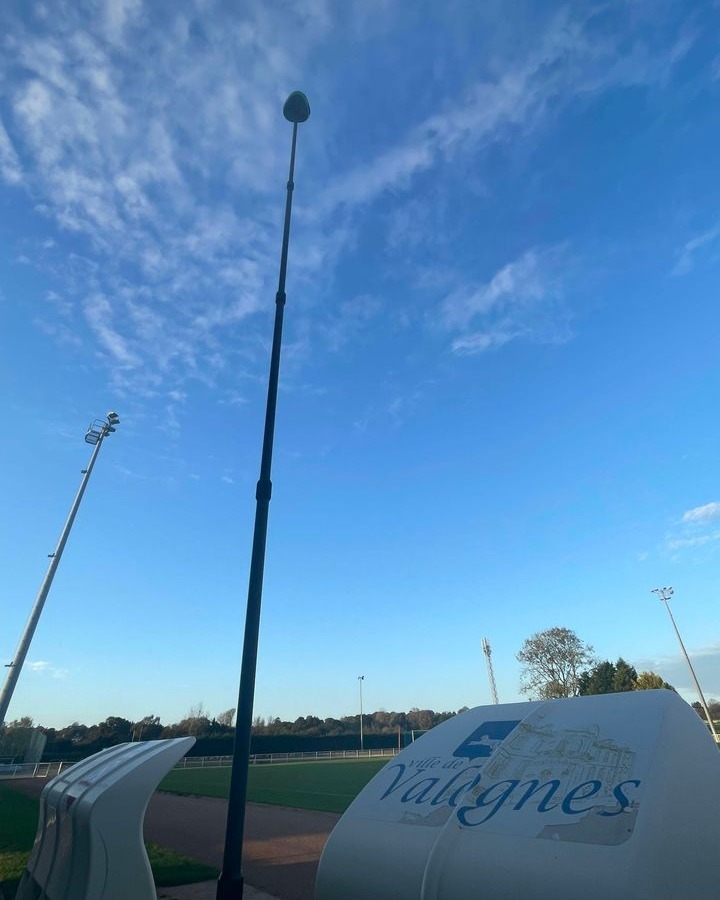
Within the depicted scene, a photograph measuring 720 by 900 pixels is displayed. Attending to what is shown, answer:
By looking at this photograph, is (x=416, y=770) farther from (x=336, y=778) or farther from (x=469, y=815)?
(x=336, y=778)

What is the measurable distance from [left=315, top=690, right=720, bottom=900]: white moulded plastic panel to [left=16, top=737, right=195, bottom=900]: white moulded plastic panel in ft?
6.49

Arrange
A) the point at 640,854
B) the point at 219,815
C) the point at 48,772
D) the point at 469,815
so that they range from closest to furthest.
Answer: the point at 640,854 → the point at 469,815 → the point at 219,815 → the point at 48,772

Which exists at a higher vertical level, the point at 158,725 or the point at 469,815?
the point at 158,725

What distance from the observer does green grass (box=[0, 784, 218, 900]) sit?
A: 343 inches

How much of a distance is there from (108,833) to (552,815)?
414 centimetres

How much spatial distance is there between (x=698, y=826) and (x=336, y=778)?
107 ft

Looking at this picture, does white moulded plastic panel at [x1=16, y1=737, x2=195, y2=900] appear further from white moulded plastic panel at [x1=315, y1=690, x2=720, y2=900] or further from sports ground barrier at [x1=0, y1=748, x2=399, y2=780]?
sports ground barrier at [x1=0, y1=748, x2=399, y2=780]

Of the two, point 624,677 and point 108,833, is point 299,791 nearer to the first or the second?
point 108,833

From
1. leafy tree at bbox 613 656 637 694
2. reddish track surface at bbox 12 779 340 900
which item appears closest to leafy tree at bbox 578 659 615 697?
leafy tree at bbox 613 656 637 694

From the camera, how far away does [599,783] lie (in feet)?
12.0

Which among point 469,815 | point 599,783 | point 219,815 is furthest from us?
→ point 219,815

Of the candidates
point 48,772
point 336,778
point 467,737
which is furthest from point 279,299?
point 48,772

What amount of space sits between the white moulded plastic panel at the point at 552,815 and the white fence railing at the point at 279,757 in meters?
52.9

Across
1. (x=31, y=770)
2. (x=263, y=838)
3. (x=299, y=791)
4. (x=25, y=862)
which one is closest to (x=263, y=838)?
(x=263, y=838)
